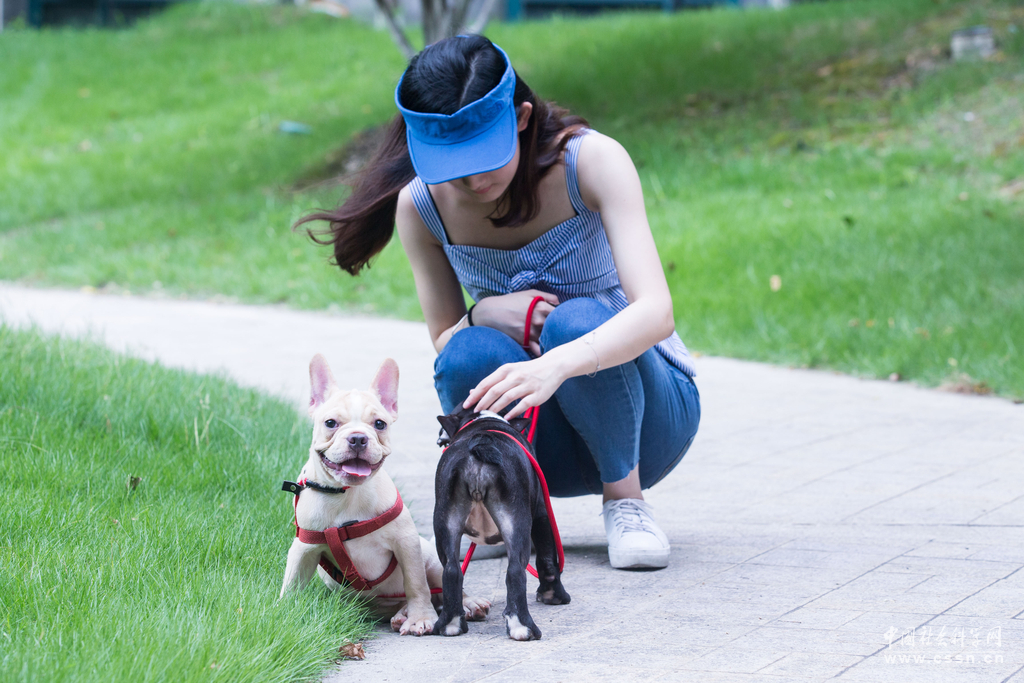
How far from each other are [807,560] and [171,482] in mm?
1917

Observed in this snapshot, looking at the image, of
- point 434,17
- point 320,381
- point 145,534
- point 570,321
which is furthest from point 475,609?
point 434,17

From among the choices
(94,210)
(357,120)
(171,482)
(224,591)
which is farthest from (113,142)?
(224,591)

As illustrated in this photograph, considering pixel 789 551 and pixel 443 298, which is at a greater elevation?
pixel 443 298

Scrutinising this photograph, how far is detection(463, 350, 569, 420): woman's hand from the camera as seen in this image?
2.29 meters

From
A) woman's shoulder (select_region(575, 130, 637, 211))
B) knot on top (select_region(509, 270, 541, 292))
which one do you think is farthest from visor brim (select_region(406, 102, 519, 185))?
knot on top (select_region(509, 270, 541, 292))

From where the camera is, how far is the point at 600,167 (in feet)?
9.03

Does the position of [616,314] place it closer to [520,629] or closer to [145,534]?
[520,629]

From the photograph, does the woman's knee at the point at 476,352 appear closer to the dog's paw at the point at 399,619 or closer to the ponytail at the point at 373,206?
the ponytail at the point at 373,206

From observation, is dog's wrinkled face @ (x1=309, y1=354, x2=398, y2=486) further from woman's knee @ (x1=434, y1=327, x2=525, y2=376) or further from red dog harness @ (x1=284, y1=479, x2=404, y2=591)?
woman's knee @ (x1=434, y1=327, x2=525, y2=376)

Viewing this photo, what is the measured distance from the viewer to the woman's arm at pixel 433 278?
118 inches

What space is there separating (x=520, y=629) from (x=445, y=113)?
1229 millimetres

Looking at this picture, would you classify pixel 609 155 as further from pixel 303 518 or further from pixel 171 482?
pixel 171 482

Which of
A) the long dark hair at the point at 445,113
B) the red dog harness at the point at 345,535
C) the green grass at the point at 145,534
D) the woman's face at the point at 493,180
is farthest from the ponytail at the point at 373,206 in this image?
the red dog harness at the point at 345,535

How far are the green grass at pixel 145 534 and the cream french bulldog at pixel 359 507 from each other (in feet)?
0.30
